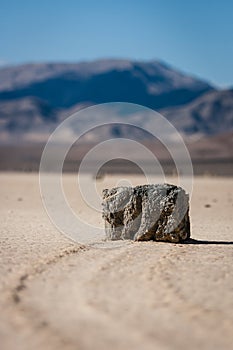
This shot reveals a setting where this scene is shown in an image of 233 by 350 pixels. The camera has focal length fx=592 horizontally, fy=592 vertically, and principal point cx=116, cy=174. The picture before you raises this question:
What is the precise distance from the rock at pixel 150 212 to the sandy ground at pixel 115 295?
37 cm

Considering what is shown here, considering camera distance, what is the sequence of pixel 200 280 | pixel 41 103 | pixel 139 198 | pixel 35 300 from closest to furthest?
pixel 35 300 → pixel 200 280 → pixel 139 198 → pixel 41 103

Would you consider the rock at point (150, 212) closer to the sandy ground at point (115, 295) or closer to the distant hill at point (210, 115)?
the sandy ground at point (115, 295)

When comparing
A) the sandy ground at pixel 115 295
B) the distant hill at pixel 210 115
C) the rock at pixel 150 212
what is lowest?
the sandy ground at pixel 115 295

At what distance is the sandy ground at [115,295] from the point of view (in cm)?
540

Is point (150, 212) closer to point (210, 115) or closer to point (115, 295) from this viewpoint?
point (115, 295)

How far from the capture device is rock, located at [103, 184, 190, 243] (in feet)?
33.8

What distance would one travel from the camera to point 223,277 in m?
7.74

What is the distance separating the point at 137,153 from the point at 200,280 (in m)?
70.0

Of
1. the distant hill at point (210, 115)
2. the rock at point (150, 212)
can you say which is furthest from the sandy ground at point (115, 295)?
the distant hill at point (210, 115)

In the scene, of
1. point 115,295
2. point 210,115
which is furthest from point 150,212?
point 210,115

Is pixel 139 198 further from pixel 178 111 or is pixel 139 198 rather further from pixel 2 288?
pixel 178 111

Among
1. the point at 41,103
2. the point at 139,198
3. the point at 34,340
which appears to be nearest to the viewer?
the point at 34,340

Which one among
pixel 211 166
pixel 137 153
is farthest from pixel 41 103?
pixel 211 166

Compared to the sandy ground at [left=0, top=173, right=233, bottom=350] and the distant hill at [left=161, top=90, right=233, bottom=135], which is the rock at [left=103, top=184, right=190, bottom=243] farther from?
the distant hill at [left=161, top=90, right=233, bottom=135]
